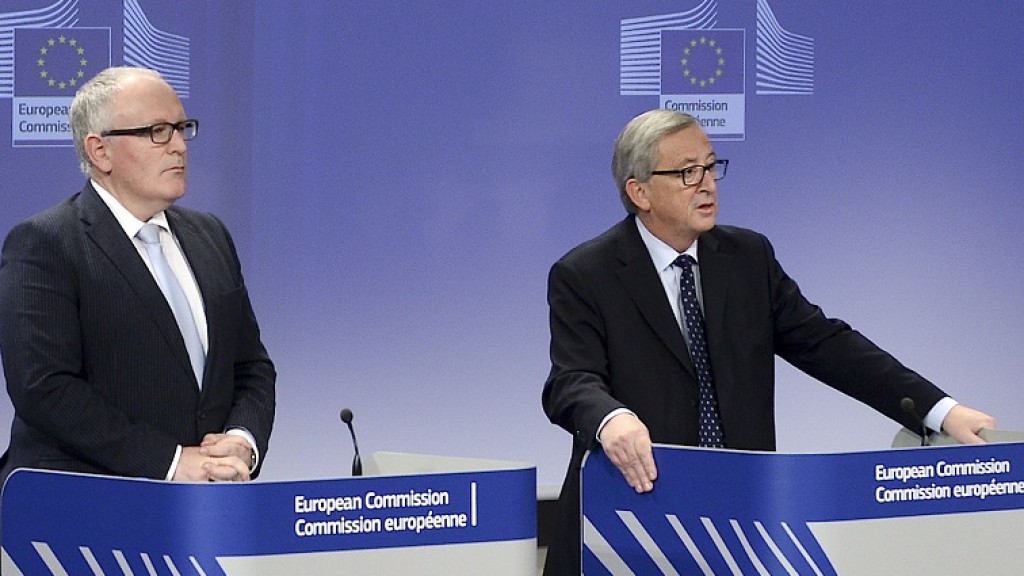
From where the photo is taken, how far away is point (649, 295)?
341 cm

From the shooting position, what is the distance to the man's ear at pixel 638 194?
3.51m

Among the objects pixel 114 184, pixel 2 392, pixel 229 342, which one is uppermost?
pixel 114 184

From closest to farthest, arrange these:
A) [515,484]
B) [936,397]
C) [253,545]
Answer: [253,545]
[515,484]
[936,397]

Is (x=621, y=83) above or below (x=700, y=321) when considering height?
above

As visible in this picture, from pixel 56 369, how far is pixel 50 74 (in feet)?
6.59

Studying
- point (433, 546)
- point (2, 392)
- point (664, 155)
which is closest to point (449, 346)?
point (2, 392)

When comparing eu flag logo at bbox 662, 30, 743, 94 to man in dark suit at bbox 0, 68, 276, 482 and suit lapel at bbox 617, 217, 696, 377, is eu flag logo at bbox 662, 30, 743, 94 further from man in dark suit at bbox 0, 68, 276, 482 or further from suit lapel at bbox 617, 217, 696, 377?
man in dark suit at bbox 0, 68, 276, 482

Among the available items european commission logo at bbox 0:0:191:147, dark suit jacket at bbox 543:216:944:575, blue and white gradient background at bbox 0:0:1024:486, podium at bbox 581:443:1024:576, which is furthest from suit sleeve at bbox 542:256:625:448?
european commission logo at bbox 0:0:191:147

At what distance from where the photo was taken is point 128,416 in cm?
308

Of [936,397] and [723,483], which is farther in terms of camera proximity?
[936,397]

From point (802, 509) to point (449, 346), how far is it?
94.9 inches

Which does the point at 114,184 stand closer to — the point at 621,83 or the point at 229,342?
the point at 229,342

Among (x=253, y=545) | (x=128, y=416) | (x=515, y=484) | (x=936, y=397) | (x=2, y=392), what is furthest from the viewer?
(x=2, y=392)

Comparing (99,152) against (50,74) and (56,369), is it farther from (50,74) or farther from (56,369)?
(50,74)
